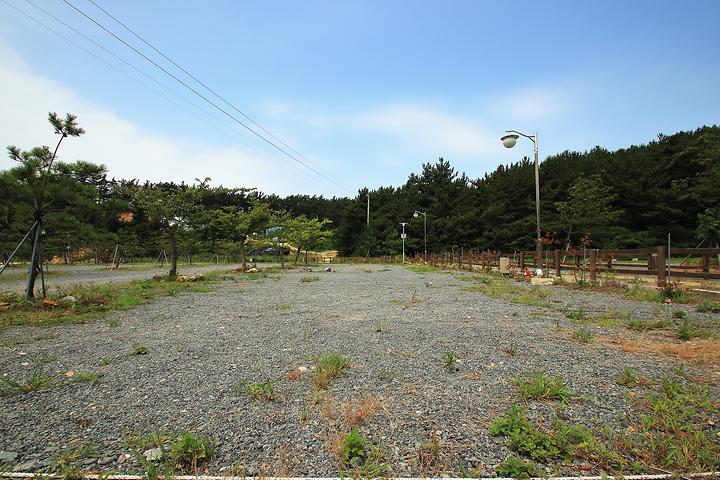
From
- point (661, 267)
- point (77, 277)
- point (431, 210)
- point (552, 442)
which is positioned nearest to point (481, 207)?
point (431, 210)

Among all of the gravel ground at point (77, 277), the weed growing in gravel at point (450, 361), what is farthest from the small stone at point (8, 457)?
the gravel ground at point (77, 277)

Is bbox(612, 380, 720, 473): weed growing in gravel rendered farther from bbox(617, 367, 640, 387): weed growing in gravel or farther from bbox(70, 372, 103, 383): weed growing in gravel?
bbox(70, 372, 103, 383): weed growing in gravel

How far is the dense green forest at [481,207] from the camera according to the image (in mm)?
7773

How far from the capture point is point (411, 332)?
4922 mm

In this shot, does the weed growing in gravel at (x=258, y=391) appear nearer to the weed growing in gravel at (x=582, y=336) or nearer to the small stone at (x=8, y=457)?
the small stone at (x=8, y=457)

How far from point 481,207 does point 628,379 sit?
1734 inches

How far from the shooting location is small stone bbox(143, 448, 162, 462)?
192 centimetres

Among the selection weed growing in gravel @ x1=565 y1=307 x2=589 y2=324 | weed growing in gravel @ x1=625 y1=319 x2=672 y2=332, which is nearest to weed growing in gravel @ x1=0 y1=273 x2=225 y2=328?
weed growing in gravel @ x1=565 y1=307 x2=589 y2=324

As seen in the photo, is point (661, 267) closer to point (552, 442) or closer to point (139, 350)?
point (552, 442)

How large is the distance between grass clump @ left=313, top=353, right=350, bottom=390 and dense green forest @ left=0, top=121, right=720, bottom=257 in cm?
693

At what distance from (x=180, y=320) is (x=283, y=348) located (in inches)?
112

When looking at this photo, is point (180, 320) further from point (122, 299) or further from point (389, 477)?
point (389, 477)

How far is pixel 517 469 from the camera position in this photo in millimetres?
1753

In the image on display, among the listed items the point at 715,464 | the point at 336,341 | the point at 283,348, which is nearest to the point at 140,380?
the point at 283,348
